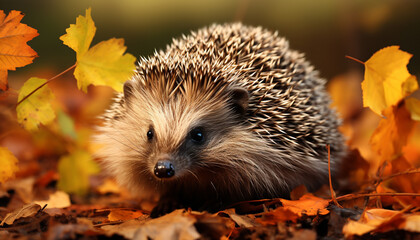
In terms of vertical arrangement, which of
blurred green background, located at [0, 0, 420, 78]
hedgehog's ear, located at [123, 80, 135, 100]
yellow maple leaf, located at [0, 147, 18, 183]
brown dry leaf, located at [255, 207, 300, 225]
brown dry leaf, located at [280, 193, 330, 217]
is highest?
blurred green background, located at [0, 0, 420, 78]

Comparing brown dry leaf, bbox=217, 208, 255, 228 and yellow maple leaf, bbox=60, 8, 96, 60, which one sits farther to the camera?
yellow maple leaf, bbox=60, 8, 96, 60

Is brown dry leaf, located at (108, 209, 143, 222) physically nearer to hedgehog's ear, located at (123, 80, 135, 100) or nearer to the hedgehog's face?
the hedgehog's face

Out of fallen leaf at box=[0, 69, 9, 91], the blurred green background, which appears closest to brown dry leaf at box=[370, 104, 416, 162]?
fallen leaf at box=[0, 69, 9, 91]

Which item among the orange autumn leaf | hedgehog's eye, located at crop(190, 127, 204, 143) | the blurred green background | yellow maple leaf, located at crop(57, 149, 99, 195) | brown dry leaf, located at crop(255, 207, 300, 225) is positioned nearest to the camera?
brown dry leaf, located at crop(255, 207, 300, 225)

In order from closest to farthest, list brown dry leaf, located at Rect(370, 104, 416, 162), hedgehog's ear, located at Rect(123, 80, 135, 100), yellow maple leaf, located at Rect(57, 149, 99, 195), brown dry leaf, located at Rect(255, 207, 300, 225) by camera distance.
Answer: brown dry leaf, located at Rect(255, 207, 300, 225) < brown dry leaf, located at Rect(370, 104, 416, 162) < hedgehog's ear, located at Rect(123, 80, 135, 100) < yellow maple leaf, located at Rect(57, 149, 99, 195)

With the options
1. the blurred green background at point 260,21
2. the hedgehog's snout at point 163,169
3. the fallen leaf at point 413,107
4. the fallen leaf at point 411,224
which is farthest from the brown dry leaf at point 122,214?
the blurred green background at point 260,21

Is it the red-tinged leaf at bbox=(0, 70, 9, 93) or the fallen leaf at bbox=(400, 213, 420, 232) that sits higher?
the red-tinged leaf at bbox=(0, 70, 9, 93)
